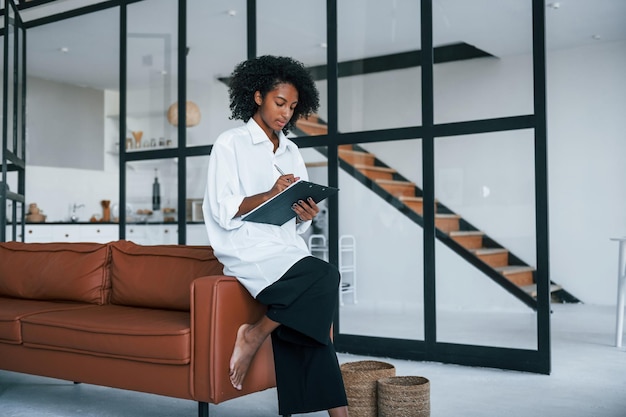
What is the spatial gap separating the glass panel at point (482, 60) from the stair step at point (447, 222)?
1.85 ft

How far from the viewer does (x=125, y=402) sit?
3.16m

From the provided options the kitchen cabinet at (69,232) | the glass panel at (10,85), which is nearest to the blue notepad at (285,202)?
the glass panel at (10,85)

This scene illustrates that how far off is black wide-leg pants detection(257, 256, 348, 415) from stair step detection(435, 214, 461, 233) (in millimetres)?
1754

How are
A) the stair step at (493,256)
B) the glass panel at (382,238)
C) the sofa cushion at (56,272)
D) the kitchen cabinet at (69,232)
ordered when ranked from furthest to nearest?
the kitchen cabinet at (69,232), the glass panel at (382,238), the stair step at (493,256), the sofa cushion at (56,272)

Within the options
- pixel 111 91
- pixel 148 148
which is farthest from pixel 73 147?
pixel 148 148

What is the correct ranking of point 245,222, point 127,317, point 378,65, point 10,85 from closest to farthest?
point 245,222, point 127,317, point 378,65, point 10,85

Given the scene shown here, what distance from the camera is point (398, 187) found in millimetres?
4285

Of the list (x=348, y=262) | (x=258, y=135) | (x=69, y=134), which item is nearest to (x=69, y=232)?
(x=69, y=134)

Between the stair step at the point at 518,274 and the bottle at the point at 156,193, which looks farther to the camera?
the bottle at the point at 156,193

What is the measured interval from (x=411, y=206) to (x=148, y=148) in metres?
2.16

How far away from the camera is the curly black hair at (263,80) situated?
2.70 meters

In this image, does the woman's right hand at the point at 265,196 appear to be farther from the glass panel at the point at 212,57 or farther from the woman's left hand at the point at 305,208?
the glass panel at the point at 212,57

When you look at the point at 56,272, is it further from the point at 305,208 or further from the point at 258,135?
the point at 305,208

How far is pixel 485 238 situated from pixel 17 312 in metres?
2.50
